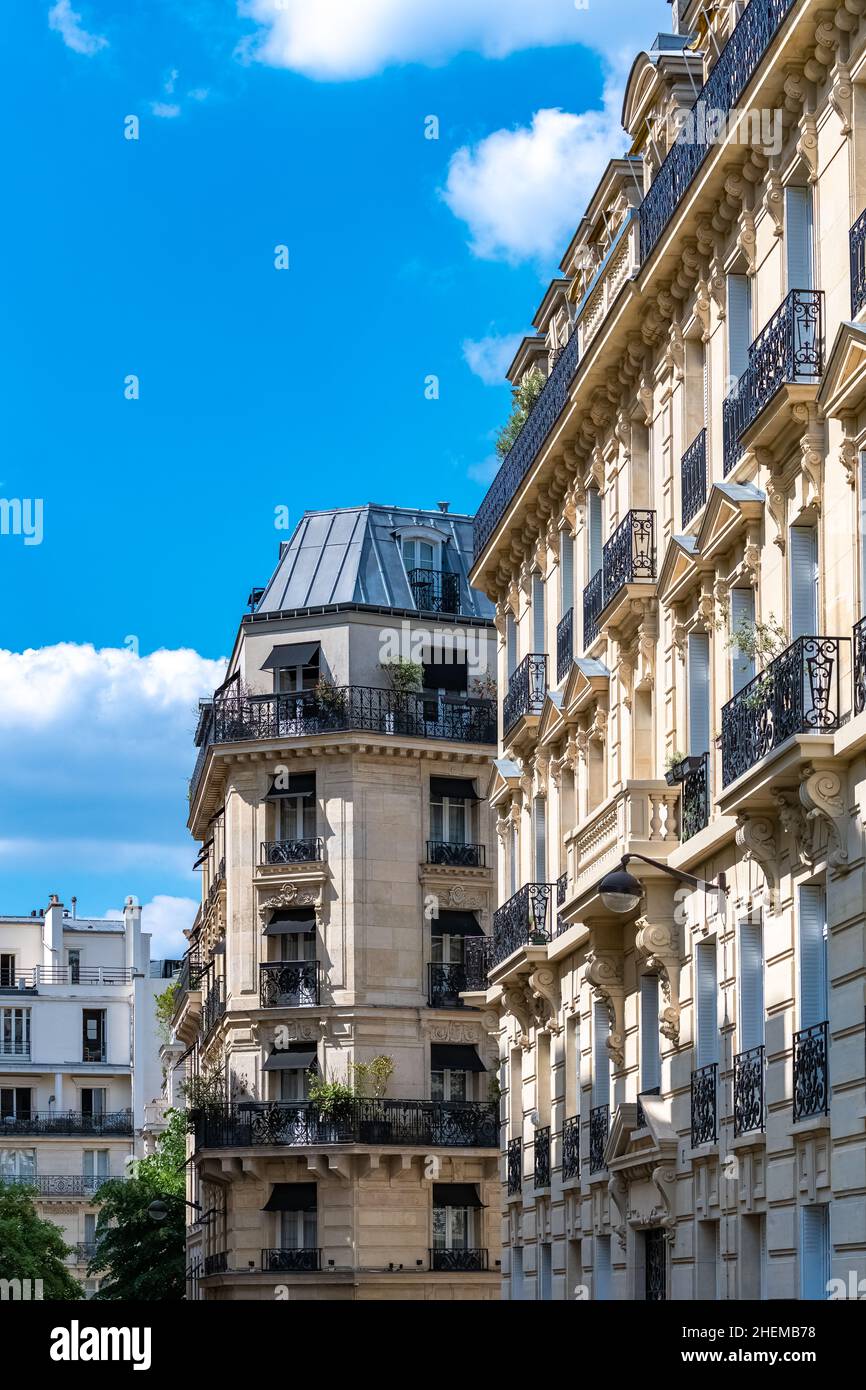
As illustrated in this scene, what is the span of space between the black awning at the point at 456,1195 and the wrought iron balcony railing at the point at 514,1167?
50.5ft

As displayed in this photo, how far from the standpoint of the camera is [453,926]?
178ft

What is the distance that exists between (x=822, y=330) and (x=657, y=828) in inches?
297

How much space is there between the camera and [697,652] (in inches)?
1059

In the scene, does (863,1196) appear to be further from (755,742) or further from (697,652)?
(697,652)

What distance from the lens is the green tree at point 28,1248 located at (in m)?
61.1

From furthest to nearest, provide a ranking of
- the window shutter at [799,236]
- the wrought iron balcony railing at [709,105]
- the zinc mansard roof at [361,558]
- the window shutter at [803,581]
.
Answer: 1. the zinc mansard roof at [361,558]
2. the wrought iron balcony railing at [709,105]
3. the window shutter at [799,236]
4. the window shutter at [803,581]

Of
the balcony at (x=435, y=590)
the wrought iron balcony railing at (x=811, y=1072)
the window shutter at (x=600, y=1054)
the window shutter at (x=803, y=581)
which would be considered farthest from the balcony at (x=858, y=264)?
the balcony at (x=435, y=590)

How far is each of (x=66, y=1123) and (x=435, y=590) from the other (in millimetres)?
40141

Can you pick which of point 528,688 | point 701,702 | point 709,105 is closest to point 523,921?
point 528,688

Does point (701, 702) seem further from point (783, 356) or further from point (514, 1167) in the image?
point (514, 1167)

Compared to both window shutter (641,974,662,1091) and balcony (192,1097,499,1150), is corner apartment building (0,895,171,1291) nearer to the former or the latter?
balcony (192,1097,499,1150)

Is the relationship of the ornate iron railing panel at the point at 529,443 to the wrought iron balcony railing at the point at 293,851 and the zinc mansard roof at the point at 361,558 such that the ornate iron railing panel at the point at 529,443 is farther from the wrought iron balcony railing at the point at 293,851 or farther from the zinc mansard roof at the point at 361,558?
the zinc mansard roof at the point at 361,558

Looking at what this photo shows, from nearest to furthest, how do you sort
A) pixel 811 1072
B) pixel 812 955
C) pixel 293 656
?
pixel 811 1072 → pixel 812 955 → pixel 293 656

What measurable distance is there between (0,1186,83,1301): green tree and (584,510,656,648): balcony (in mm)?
36520
